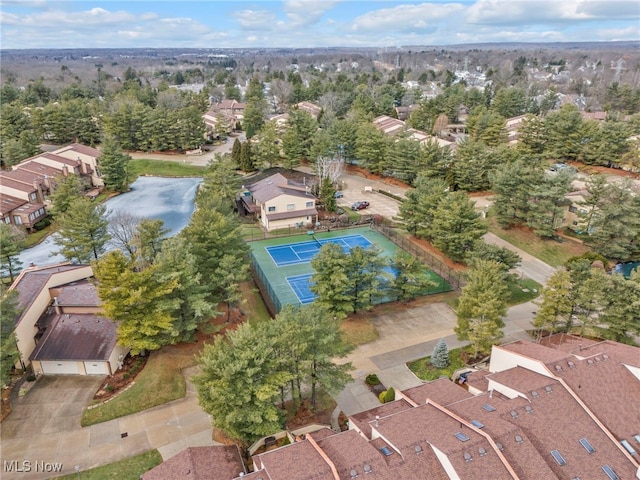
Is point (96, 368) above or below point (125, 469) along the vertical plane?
above

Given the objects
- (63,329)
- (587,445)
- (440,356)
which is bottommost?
(440,356)

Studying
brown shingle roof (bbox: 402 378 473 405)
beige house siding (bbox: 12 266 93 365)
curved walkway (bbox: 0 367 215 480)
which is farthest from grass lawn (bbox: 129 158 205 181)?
brown shingle roof (bbox: 402 378 473 405)

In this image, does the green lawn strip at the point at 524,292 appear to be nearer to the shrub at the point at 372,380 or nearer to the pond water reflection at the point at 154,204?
the shrub at the point at 372,380

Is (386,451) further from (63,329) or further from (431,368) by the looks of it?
(63,329)

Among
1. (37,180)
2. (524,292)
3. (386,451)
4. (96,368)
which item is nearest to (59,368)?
(96,368)

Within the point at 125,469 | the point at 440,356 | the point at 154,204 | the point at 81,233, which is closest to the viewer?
the point at 125,469

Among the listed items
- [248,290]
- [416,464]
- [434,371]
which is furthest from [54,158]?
[416,464]

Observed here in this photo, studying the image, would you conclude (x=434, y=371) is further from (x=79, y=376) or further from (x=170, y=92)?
(x=170, y=92)

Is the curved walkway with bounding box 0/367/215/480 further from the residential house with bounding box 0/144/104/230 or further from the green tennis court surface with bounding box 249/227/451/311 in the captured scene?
the residential house with bounding box 0/144/104/230
